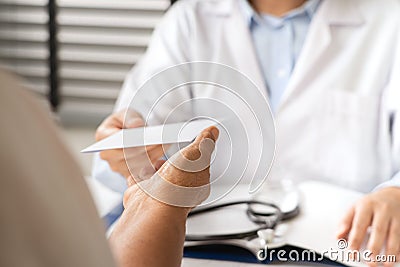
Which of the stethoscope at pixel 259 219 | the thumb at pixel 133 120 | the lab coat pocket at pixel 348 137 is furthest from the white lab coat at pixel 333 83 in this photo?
the thumb at pixel 133 120

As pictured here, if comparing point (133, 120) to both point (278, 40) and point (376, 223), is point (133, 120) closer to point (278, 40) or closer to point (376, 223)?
point (376, 223)

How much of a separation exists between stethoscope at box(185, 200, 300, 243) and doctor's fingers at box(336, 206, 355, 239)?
0.18 ft

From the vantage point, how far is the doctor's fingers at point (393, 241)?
0.62 m

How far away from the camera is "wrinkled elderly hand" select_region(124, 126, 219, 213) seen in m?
0.36

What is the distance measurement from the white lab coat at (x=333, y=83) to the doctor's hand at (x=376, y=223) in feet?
0.72

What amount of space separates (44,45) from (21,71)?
7cm

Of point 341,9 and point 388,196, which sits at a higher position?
point 341,9

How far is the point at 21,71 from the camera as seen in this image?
59.1 inches

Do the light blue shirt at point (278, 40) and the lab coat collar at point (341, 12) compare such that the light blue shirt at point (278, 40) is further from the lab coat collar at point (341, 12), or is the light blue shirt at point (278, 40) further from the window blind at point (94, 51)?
the window blind at point (94, 51)

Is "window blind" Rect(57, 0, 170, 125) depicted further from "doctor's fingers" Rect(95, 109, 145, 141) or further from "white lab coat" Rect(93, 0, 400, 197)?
"doctor's fingers" Rect(95, 109, 145, 141)

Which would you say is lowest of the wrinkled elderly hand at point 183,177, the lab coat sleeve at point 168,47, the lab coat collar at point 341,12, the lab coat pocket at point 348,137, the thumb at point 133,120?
the lab coat pocket at point 348,137

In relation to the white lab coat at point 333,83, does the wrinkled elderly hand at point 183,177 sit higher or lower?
higher

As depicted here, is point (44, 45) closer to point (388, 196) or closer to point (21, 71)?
point (21, 71)

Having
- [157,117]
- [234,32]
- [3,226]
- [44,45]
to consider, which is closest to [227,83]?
[157,117]
